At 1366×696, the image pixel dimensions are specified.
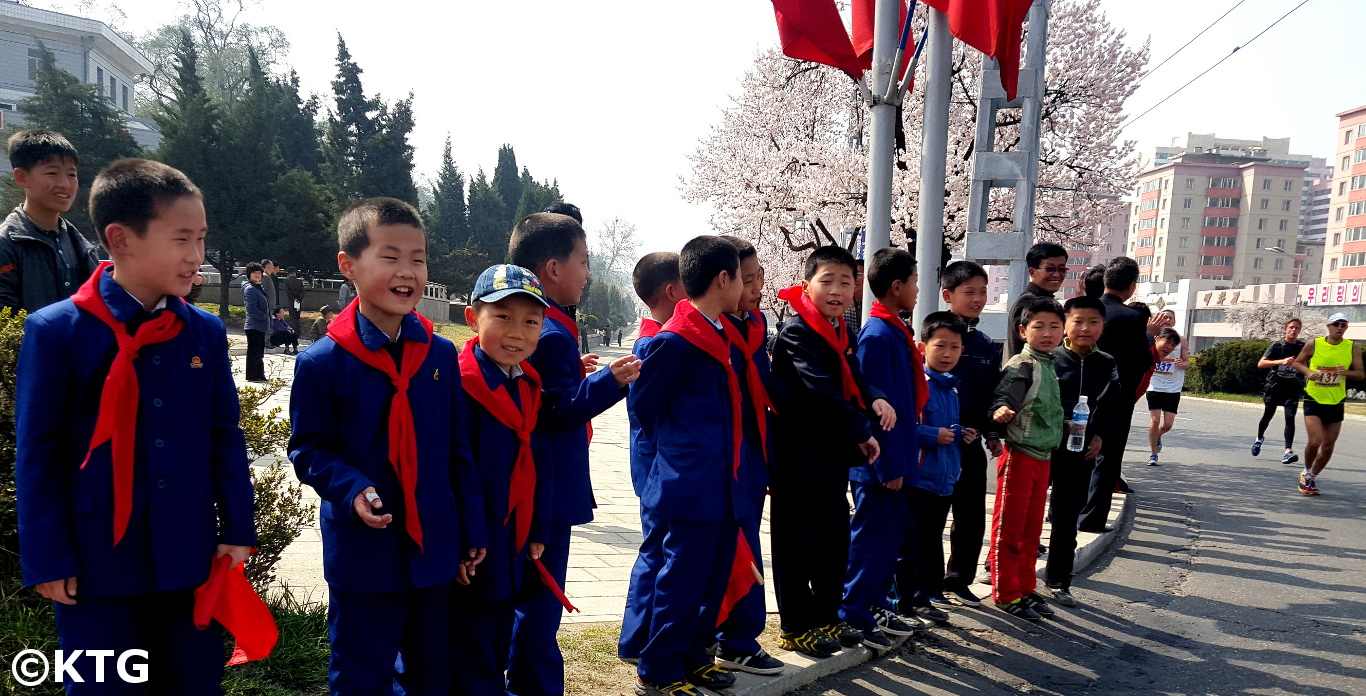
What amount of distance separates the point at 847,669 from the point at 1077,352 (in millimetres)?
2517

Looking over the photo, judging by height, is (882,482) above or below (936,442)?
below

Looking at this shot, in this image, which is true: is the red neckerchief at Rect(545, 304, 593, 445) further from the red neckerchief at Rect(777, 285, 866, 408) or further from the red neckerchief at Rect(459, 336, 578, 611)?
the red neckerchief at Rect(777, 285, 866, 408)

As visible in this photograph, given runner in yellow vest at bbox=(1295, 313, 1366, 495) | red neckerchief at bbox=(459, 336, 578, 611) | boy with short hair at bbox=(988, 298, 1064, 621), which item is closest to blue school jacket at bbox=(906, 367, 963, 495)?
boy with short hair at bbox=(988, 298, 1064, 621)

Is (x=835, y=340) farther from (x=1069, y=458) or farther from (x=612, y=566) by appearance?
(x=612, y=566)

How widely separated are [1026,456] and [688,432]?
2.34 m

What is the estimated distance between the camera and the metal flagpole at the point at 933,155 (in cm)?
665

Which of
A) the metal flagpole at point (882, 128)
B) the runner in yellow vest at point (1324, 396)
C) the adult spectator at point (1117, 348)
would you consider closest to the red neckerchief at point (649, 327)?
the metal flagpole at point (882, 128)

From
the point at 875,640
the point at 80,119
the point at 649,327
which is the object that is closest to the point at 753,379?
the point at 649,327

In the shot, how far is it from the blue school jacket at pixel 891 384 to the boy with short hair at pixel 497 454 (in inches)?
72.3

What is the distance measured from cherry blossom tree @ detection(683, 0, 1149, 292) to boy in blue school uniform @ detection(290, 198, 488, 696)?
12246mm

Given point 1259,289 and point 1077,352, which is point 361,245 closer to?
point 1077,352

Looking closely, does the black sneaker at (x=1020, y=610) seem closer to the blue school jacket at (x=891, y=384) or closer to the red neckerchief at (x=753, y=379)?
the blue school jacket at (x=891, y=384)

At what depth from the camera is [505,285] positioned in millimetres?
2730

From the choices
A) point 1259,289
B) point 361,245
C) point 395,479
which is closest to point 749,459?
point 395,479
